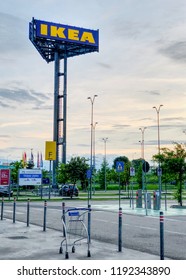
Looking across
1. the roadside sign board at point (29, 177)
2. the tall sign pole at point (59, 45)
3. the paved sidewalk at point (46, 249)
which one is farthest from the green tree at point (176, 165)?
the tall sign pole at point (59, 45)

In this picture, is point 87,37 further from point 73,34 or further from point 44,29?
point 44,29

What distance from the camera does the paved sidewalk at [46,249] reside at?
9891mm

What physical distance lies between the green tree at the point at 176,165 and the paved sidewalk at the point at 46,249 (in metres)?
16.6

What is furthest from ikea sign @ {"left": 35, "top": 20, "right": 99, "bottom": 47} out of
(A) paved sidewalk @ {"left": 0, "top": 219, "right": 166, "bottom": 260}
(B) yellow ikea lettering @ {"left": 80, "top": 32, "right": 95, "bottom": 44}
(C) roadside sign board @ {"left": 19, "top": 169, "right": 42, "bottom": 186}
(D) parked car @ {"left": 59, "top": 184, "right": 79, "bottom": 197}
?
(A) paved sidewalk @ {"left": 0, "top": 219, "right": 166, "bottom": 260}

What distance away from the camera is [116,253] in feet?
34.5

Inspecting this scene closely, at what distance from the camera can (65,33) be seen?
75688 mm

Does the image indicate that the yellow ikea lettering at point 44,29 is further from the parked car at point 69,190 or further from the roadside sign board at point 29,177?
the roadside sign board at point 29,177

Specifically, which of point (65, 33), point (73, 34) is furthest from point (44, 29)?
point (73, 34)

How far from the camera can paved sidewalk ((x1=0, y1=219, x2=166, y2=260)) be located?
9891 millimetres

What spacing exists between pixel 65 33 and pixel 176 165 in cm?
5251

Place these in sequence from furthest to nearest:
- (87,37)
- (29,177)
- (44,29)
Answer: (87,37), (44,29), (29,177)
